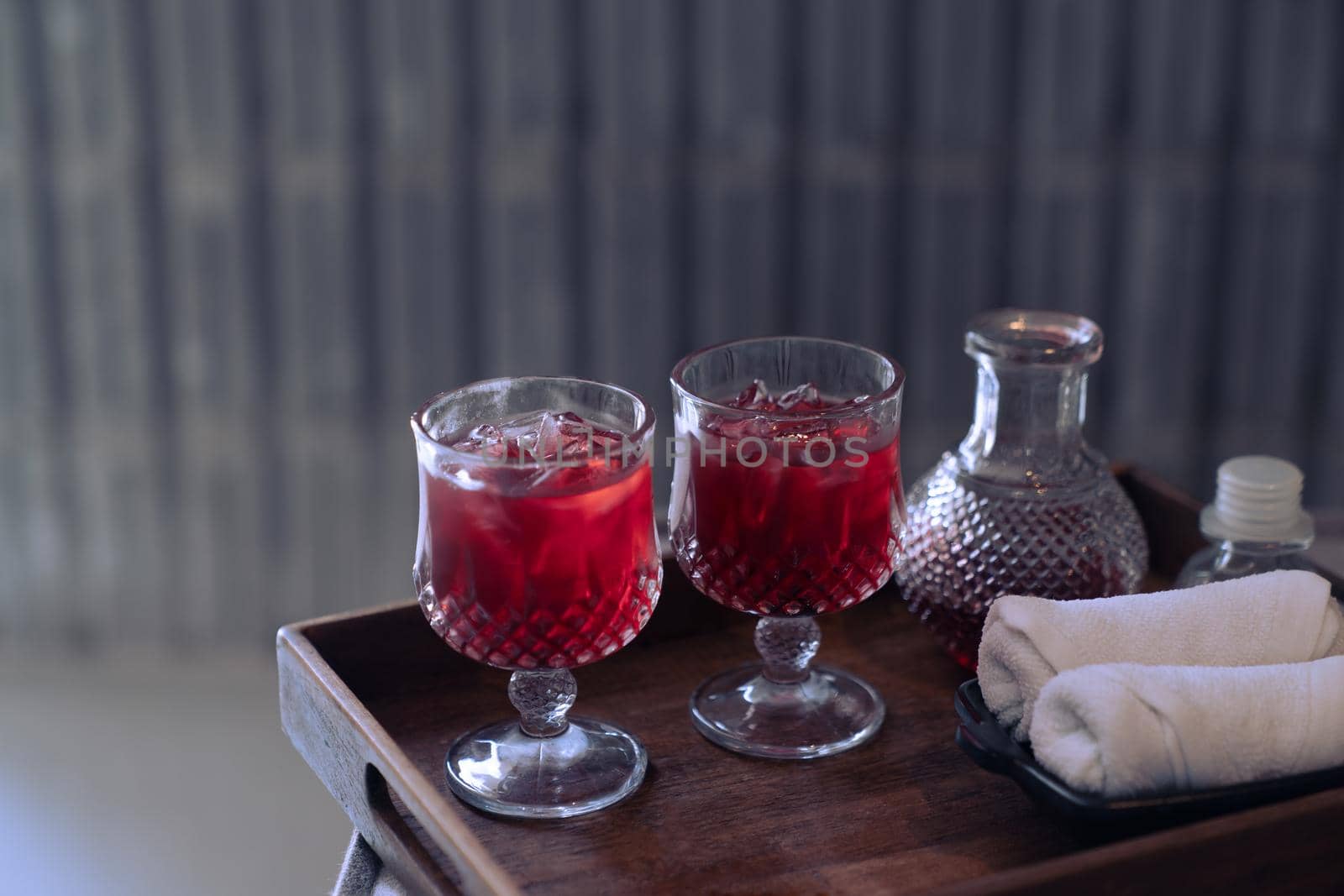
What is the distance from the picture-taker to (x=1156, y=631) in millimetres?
771

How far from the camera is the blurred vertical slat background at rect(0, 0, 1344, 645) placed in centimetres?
170

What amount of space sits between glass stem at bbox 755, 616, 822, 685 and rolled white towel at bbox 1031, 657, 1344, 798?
0.60ft

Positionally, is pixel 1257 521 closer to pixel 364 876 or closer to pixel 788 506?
pixel 788 506

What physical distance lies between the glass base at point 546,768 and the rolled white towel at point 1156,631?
196 mm

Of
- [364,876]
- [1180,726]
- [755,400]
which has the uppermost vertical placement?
[755,400]

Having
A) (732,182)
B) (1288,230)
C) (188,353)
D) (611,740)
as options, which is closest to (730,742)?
(611,740)

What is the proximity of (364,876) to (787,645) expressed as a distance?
0.87 ft

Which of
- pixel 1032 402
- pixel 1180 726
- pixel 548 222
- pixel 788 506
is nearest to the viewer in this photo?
pixel 1180 726

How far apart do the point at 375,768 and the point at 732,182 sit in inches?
43.6

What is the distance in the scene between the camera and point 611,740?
828 millimetres

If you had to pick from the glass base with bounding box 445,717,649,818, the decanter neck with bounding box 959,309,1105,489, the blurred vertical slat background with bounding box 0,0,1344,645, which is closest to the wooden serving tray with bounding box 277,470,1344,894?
the glass base with bounding box 445,717,649,818

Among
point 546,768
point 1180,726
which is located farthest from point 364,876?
point 1180,726

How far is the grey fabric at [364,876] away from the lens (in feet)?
2.53

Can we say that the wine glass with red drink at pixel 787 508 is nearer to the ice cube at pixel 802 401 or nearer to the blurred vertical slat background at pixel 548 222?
the ice cube at pixel 802 401
